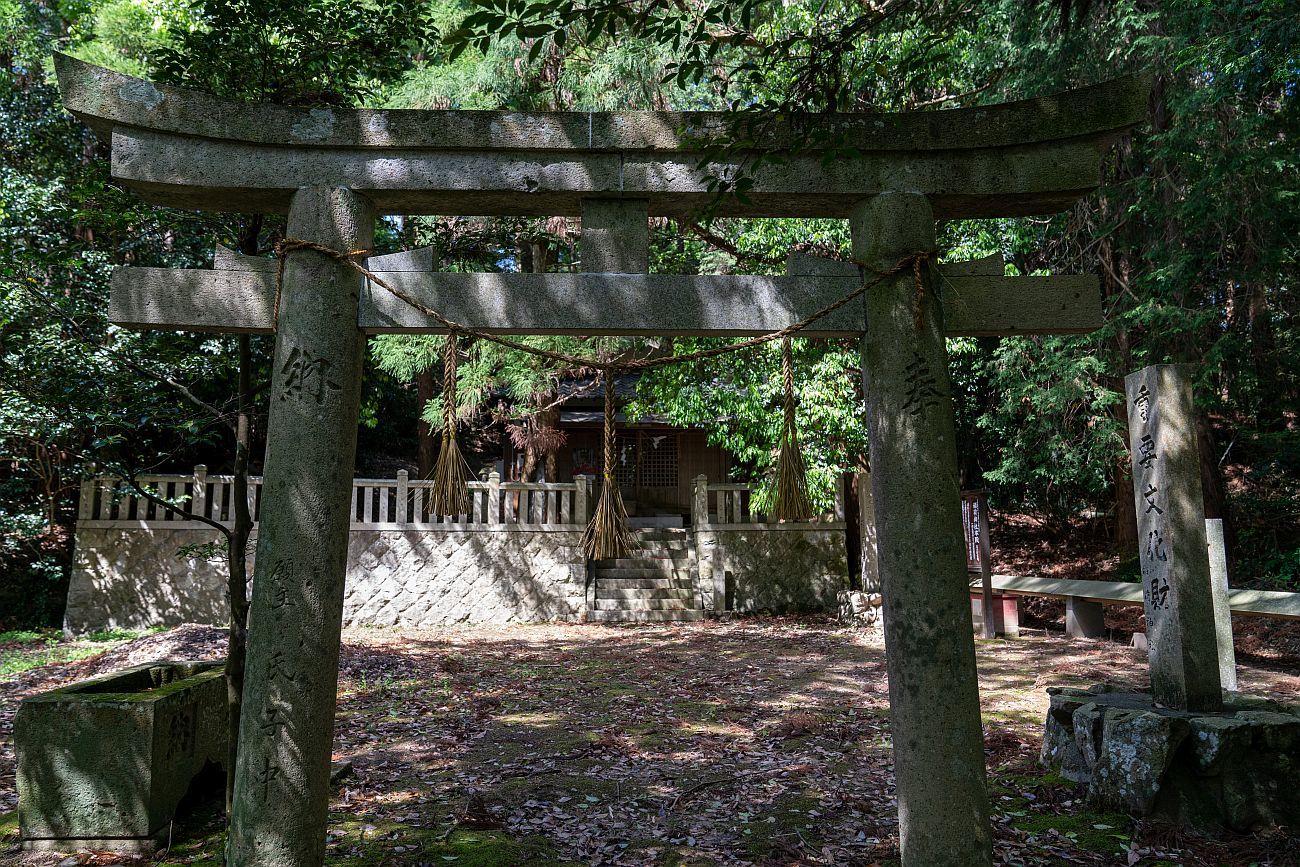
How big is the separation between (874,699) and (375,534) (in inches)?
330

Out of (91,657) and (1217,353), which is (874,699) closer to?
(1217,353)

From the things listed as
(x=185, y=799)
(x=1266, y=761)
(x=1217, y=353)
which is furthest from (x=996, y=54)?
(x=185, y=799)

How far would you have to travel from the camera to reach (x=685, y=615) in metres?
13.6

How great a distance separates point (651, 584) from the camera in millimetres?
14062

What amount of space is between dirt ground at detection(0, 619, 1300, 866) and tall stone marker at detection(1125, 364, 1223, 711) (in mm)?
895

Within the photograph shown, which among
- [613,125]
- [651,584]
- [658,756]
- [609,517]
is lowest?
[658,756]

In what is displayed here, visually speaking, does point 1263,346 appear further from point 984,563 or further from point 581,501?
point 581,501

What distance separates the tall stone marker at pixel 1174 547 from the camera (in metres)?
4.84

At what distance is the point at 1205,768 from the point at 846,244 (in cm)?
761

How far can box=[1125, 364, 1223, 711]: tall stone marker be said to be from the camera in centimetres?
484

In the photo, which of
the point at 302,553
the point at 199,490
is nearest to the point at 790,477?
the point at 302,553

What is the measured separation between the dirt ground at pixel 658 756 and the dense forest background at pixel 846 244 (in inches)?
119

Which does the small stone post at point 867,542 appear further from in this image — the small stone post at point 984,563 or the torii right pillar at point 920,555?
the torii right pillar at point 920,555

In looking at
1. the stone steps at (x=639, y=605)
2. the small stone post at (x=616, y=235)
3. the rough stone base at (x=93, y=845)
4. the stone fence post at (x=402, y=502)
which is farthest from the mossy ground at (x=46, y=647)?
A: the small stone post at (x=616, y=235)
